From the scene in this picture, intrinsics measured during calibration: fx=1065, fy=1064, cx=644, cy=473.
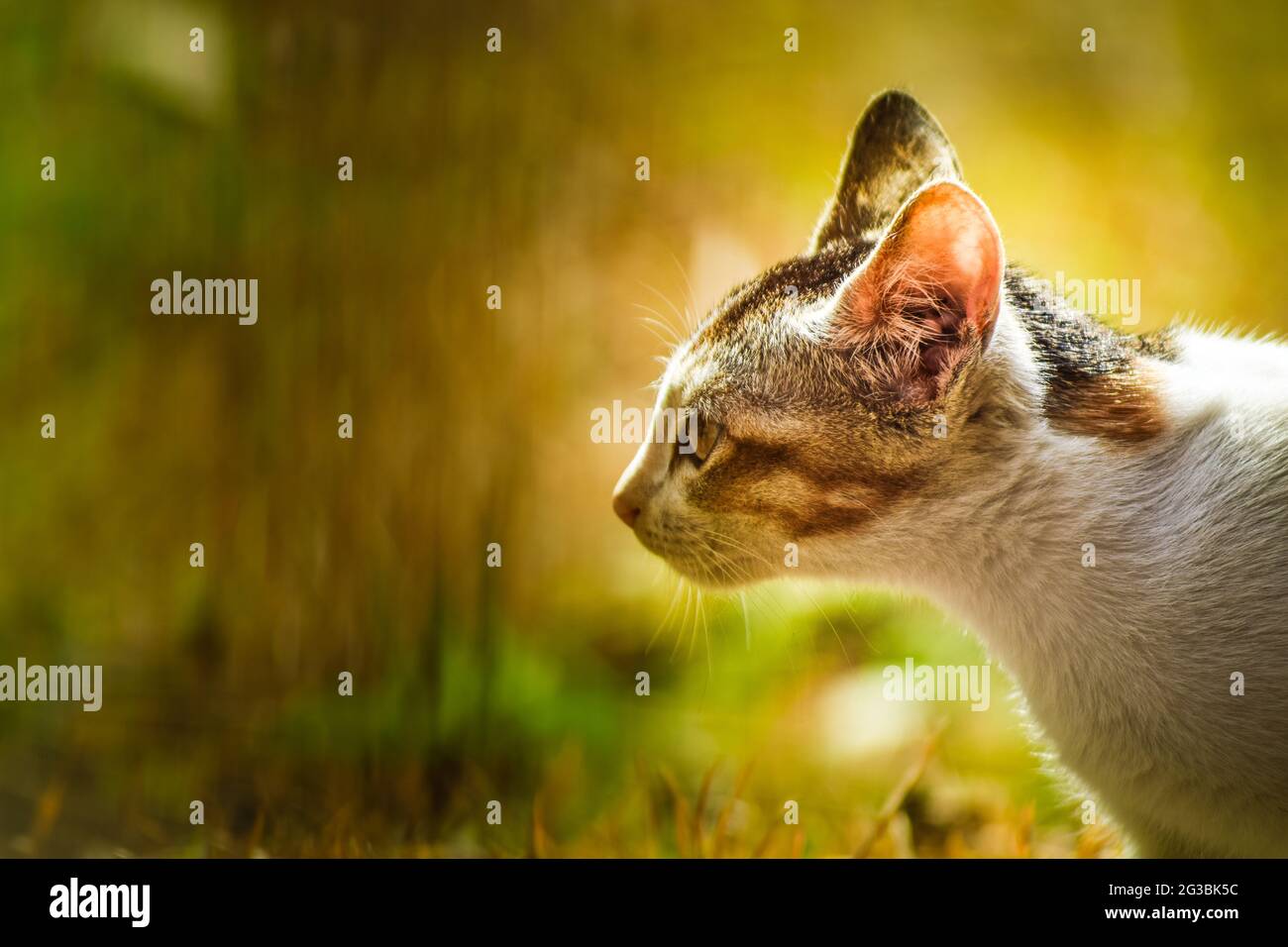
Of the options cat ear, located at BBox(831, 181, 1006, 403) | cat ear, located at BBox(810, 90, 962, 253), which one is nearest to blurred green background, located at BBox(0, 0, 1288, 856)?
cat ear, located at BBox(810, 90, 962, 253)

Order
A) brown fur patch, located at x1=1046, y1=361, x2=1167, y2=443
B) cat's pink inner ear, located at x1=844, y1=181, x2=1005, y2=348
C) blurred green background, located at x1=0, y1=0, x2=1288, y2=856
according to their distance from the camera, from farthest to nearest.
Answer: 1. blurred green background, located at x1=0, y1=0, x2=1288, y2=856
2. brown fur patch, located at x1=1046, y1=361, x2=1167, y2=443
3. cat's pink inner ear, located at x1=844, y1=181, x2=1005, y2=348

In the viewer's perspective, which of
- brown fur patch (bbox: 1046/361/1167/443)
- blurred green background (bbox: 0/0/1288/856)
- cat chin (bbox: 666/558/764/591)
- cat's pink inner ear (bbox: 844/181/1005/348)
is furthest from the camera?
blurred green background (bbox: 0/0/1288/856)

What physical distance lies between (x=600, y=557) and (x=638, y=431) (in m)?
0.34

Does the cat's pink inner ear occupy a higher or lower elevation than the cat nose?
higher

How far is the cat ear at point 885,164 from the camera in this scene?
149 centimetres

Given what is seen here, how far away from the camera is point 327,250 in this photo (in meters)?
2.01

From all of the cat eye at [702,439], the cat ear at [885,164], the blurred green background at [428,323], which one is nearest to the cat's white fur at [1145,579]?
the cat eye at [702,439]

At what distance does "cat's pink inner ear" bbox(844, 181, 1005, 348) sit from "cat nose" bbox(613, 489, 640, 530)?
0.36 metres

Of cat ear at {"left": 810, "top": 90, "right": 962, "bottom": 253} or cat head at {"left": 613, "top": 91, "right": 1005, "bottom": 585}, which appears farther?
cat ear at {"left": 810, "top": 90, "right": 962, "bottom": 253}

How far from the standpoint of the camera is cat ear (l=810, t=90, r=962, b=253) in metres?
1.49

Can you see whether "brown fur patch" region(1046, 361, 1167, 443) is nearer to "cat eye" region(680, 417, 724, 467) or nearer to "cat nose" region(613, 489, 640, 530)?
"cat eye" region(680, 417, 724, 467)

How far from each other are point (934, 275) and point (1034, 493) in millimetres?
293

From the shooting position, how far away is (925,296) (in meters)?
1.18
